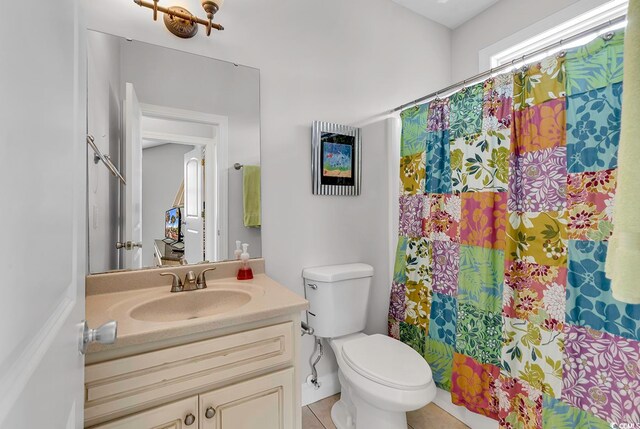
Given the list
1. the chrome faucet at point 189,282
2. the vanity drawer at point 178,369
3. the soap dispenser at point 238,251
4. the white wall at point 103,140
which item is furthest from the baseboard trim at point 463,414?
the white wall at point 103,140

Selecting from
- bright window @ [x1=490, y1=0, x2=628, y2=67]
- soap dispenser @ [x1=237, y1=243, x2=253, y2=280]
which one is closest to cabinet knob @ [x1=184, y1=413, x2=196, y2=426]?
soap dispenser @ [x1=237, y1=243, x2=253, y2=280]

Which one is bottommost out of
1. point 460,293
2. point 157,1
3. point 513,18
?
point 460,293

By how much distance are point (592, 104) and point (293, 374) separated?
61.9 inches

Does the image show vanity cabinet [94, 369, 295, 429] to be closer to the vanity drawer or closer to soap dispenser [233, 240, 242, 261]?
the vanity drawer

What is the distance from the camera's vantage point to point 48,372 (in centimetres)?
41

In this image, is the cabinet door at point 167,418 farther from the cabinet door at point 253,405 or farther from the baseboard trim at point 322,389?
the baseboard trim at point 322,389

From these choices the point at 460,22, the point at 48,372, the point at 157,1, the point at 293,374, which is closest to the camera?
the point at 48,372

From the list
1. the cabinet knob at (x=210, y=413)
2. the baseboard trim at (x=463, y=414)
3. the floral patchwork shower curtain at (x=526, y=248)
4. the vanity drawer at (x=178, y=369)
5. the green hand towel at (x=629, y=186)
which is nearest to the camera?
the green hand towel at (x=629, y=186)

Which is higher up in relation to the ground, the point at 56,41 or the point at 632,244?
the point at 56,41

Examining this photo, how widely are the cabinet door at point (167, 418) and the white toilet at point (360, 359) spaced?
727 mm

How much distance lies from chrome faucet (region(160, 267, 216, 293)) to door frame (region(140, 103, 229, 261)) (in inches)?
6.5

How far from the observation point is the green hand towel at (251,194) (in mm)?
1594

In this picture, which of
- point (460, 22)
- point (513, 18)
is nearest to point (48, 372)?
point (513, 18)

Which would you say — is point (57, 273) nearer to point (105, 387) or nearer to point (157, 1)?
point (105, 387)
